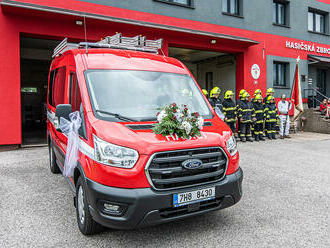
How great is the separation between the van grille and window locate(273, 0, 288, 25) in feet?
50.5

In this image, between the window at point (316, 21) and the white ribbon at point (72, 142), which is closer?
the white ribbon at point (72, 142)

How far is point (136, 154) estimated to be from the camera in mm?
2848

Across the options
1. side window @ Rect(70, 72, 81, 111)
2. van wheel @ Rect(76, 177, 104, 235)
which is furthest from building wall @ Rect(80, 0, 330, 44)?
van wheel @ Rect(76, 177, 104, 235)

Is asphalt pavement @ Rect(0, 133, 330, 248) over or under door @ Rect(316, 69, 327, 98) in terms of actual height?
Answer: under

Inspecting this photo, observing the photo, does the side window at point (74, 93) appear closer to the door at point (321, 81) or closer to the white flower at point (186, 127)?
the white flower at point (186, 127)

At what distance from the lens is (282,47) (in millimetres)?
15562

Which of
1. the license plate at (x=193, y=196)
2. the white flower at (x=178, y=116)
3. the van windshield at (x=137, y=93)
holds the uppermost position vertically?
the van windshield at (x=137, y=93)

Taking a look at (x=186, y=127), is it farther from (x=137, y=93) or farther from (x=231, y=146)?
(x=137, y=93)

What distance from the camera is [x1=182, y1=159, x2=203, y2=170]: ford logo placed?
2962 mm

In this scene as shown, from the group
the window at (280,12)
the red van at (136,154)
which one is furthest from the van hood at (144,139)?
the window at (280,12)

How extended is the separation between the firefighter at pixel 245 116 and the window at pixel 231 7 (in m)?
5.00

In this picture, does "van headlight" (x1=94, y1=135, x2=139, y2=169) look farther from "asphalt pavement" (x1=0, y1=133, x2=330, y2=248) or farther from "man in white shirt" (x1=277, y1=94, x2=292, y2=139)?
"man in white shirt" (x1=277, y1=94, x2=292, y2=139)

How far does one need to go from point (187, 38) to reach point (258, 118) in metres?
4.71

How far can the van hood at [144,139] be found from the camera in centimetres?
287
